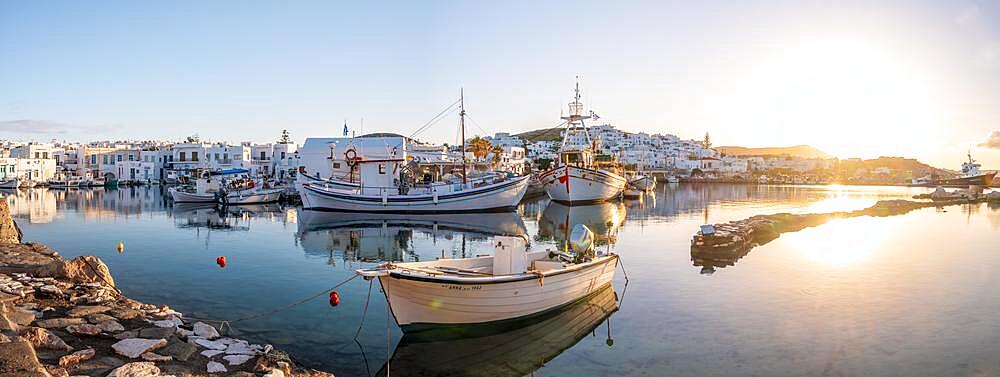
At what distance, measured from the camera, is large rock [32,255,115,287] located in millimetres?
11453

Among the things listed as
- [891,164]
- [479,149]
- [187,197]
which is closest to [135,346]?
[187,197]

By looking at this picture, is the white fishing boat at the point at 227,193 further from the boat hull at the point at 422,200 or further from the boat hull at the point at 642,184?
the boat hull at the point at 642,184

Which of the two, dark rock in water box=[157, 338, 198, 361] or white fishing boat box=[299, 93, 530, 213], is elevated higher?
white fishing boat box=[299, 93, 530, 213]

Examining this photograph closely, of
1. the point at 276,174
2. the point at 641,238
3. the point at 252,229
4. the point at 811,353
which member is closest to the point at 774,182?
the point at 276,174

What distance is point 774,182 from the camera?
102 metres

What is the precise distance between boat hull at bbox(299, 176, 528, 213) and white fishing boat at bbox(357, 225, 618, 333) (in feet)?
79.5

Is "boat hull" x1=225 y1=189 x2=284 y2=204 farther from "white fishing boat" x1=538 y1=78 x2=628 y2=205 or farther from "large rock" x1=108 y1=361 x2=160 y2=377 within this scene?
"large rock" x1=108 y1=361 x2=160 y2=377

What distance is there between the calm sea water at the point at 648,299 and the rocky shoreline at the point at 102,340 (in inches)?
52.4

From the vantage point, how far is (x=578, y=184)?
152ft

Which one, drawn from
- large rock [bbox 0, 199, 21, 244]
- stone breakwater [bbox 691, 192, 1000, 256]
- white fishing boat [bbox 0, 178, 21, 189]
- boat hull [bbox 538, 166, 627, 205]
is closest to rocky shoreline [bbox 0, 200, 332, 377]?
large rock [bbox 0, 199, 21, 244]

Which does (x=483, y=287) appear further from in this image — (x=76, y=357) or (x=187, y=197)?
(x=187, y=197)

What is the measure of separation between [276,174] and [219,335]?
7558cm

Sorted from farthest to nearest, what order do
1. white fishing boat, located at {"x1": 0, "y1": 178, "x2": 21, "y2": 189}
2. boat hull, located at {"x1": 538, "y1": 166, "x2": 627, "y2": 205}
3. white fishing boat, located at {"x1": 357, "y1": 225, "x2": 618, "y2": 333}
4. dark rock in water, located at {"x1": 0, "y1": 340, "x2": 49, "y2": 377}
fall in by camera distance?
1. white fishing boat, located at {"x1": 0, "y1": 178, "x2": 21, "y2": 189}
2. boat hull, located at {"x1": 538, "y1": 166, "x2": 627, "y2": 205}
3. white fishing boat, located at {"x1": 357, "y1": 225, "x2": 618, "y2": 333}
4. dark rock in water, located at {"x1": 0, "y1": 340, "x2": 49, "y2": 377}

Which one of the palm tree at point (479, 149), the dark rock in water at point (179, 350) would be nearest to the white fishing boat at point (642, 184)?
the palm tree at point (479, 149)
